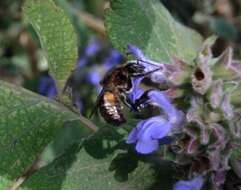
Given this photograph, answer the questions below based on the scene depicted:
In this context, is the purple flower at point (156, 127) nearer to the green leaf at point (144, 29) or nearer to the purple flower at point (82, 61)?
the green leaf at point (144, 29)

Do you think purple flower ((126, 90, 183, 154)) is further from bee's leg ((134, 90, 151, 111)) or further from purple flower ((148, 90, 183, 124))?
bee's leg ((134, 90, 151, 111))

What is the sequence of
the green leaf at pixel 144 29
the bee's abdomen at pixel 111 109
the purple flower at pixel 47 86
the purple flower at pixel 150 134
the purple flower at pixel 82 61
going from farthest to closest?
1. the purple flower at pixel 82 61
2. the purple flower at pixel 47 86
3. the green leaf at pixel 144 29
4. the bee's abdomen at pixel 111 109
5. the purple flower at pixel 150 134

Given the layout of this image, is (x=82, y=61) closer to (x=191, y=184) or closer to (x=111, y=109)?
(x=111, y=109)

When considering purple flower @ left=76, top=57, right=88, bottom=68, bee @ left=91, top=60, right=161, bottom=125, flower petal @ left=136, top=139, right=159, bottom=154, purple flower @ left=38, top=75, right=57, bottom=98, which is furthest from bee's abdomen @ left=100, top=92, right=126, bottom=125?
purple flower @ left=76, top=57, right=88, bottom=68

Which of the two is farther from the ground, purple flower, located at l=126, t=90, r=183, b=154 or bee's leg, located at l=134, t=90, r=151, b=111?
purple flower, located at l=126, t=90, r=183, b=154

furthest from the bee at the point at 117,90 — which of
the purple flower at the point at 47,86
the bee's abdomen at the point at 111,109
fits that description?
the purple flower at the point at 47,86

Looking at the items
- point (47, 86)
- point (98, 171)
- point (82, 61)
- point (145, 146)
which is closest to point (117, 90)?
point (98, 171)

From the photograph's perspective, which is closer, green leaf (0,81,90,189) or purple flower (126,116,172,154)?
purple flower (126,116,172,154)
